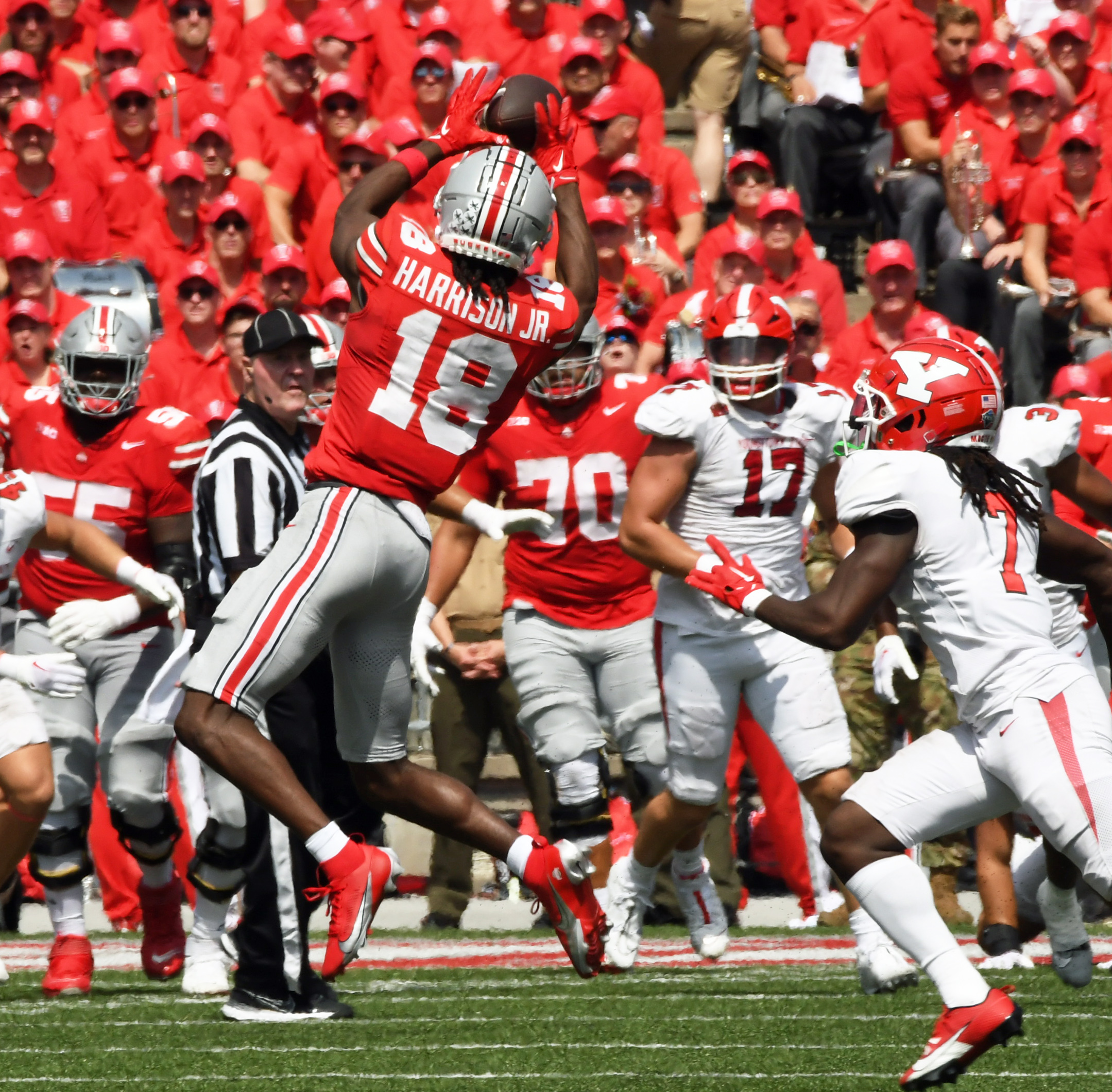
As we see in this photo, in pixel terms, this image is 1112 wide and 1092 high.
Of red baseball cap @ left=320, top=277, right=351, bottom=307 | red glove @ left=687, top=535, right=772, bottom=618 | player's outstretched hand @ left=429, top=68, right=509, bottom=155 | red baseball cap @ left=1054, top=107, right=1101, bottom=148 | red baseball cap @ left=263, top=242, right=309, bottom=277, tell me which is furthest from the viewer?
red baseball cap @ left=1054, top=107, right=1101, bottom=148

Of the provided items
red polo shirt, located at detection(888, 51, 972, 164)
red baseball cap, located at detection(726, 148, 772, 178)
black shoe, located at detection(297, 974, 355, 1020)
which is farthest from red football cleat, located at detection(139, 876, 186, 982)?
red polo shirt, located at detection(888, 51, 972, 164)

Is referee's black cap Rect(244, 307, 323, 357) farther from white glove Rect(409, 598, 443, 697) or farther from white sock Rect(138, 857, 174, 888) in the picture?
white sock Rect(138, 857, 174, 888)

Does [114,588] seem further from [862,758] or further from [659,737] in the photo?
[862,758]

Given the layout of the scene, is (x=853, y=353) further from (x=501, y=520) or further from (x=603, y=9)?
(x=501, y=520)

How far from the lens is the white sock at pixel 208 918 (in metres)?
6.60

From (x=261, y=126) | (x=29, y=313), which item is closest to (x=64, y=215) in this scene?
(x=261, y=126)

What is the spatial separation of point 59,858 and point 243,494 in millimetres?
1616

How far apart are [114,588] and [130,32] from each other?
15.1ft

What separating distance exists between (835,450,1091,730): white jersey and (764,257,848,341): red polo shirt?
474cm

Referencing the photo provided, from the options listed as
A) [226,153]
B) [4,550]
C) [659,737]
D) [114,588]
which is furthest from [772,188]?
[4,550]

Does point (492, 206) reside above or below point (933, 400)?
above

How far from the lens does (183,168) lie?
397 inches

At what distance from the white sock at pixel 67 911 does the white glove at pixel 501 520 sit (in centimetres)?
173

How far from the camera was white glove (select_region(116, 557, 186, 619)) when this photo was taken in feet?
22.3
